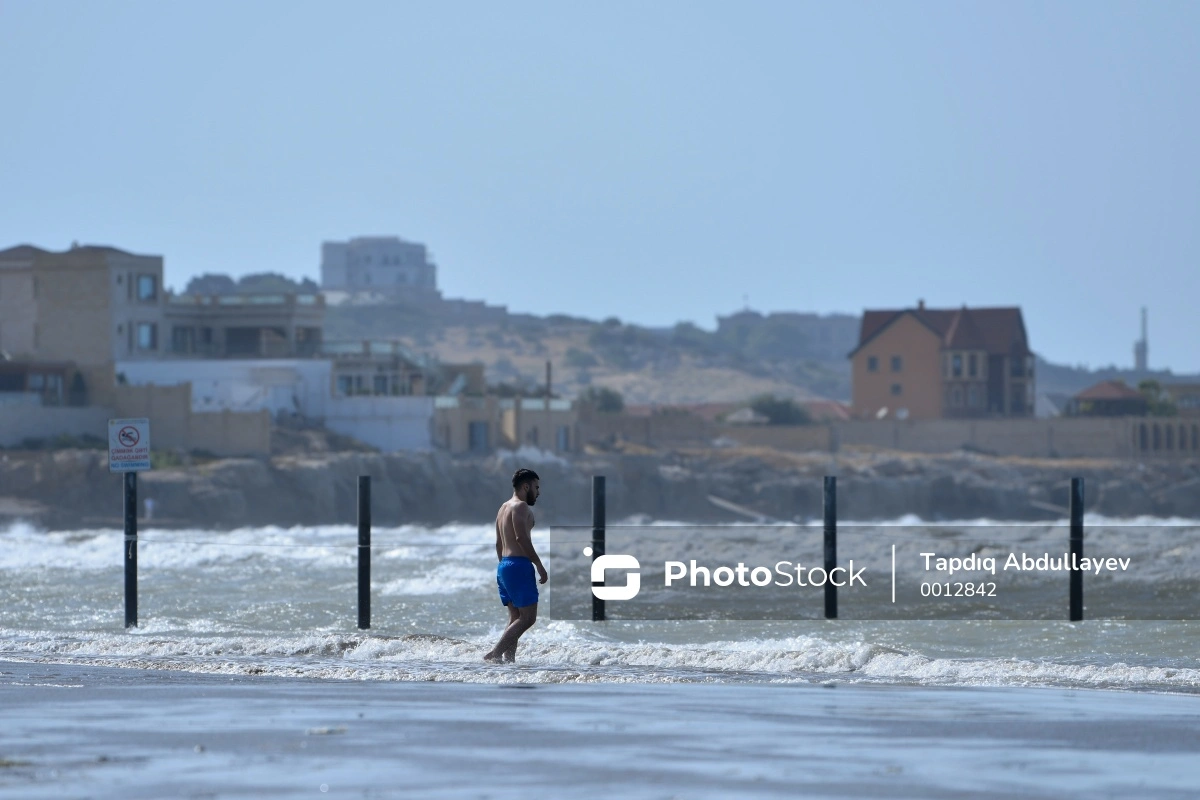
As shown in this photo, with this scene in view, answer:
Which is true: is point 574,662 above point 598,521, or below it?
below

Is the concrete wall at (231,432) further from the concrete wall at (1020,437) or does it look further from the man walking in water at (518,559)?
the man walking in water at (518,559)

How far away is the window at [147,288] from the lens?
261 feet

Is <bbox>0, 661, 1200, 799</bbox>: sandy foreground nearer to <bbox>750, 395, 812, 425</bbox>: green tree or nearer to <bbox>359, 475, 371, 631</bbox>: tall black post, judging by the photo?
<bbox>359, 475, 371, 631</bbox>: tall black post

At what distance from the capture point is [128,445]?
18.4 m

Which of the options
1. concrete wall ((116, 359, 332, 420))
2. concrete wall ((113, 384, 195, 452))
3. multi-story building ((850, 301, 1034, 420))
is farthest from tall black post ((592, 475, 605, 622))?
multi-story building ((850, 301, 1034, 420))

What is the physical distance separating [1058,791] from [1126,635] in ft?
36.1

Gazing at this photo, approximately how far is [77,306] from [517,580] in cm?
6621

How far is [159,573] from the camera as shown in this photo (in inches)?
1183

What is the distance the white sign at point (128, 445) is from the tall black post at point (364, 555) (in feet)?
7.35

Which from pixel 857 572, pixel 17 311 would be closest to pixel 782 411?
pixel 17 311

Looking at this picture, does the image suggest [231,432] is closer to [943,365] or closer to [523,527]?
[943,365]

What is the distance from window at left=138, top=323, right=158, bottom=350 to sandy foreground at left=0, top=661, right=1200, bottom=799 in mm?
68305

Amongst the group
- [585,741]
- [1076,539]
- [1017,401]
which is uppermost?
[1017,401]

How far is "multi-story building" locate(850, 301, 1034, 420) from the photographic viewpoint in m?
107
